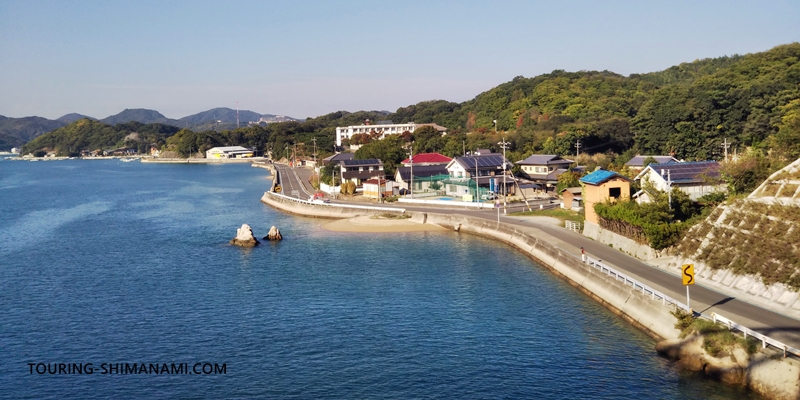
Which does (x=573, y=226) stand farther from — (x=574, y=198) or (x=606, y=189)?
(x=574, y=198)

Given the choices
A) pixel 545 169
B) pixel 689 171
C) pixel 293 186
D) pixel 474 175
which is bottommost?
pixel 293 186

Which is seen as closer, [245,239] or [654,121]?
[245,239]

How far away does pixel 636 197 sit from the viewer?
3203 cm

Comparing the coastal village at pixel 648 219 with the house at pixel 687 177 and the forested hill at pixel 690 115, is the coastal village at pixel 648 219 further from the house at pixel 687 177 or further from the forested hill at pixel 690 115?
the forested hill at pixel 690 115

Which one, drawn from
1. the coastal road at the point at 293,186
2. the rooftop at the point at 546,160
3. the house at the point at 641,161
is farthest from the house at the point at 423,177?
the house at the point at 641,161

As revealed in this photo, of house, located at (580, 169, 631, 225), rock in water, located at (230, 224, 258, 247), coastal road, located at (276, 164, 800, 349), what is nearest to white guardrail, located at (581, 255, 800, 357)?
coastal road, located at (276, 164, 800, 349)

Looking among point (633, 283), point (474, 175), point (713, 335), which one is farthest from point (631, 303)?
point (474, 175)

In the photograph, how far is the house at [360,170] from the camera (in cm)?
6388

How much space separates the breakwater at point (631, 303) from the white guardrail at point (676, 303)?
161 millimetres

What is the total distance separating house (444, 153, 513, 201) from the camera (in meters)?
52.3

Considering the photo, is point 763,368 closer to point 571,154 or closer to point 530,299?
Answer: point 530,299

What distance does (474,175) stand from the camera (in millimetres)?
55312

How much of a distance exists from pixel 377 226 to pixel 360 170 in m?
22.7

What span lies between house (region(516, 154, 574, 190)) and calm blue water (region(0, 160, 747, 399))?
58.5ft
